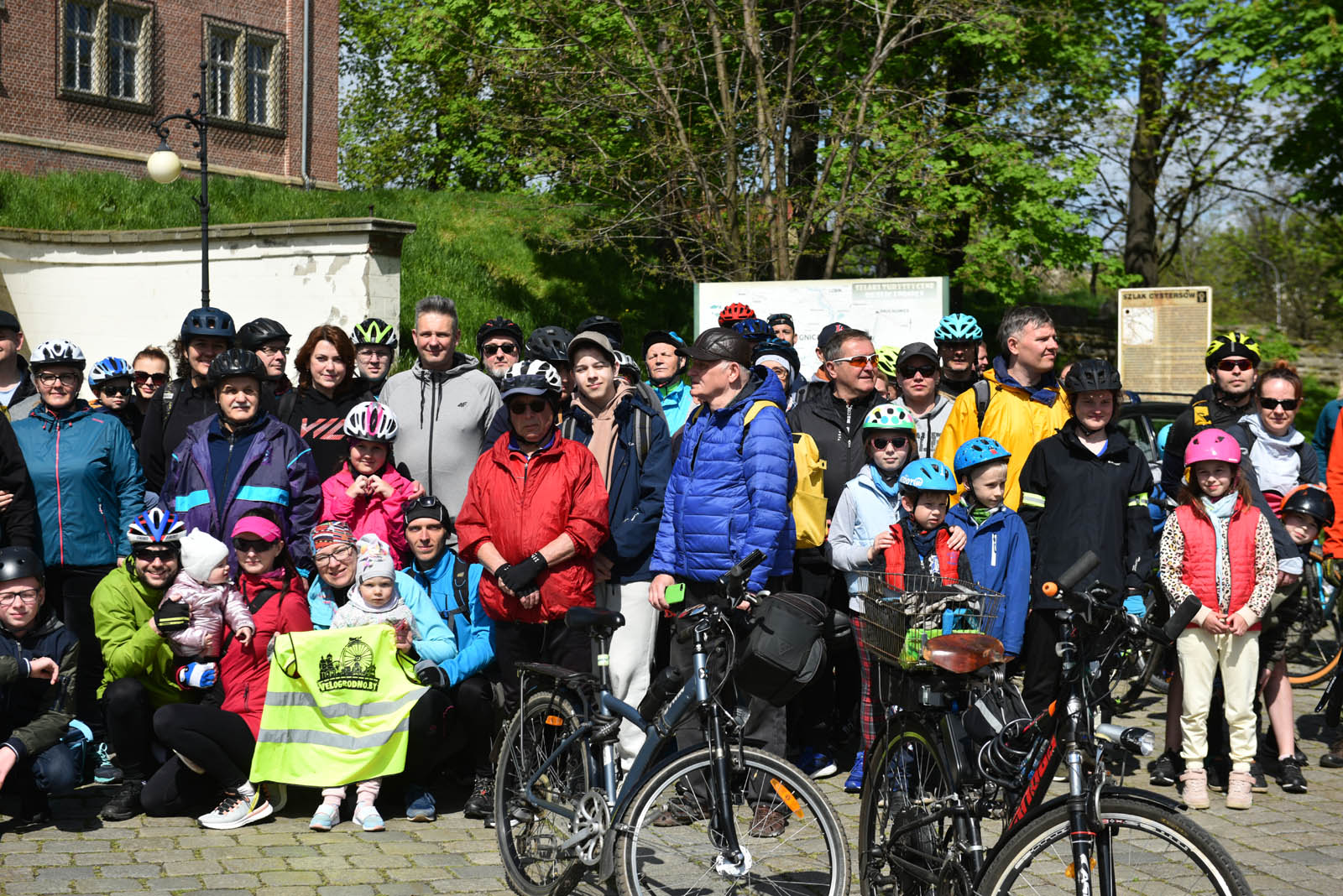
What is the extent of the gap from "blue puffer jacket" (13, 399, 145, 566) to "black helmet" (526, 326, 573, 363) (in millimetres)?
2283

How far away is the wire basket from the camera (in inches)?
176

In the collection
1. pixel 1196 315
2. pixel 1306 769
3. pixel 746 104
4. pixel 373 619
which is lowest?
pixel 1306 769

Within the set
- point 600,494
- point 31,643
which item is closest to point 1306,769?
point 600,494

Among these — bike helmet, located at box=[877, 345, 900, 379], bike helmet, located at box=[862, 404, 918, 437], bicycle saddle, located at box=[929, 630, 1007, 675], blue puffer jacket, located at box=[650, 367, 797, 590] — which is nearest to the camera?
bicycle saddle, located at box=[929, 630, 1007, 675]

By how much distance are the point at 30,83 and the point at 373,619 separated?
89.0 ft

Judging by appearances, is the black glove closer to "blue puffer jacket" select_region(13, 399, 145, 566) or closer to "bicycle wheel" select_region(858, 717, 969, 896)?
"blue puffer jacket" select_region(13, 399, 145, 566)

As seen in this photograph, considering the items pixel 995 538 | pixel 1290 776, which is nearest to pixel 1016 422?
pixel 995 538

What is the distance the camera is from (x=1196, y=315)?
52.8 feet

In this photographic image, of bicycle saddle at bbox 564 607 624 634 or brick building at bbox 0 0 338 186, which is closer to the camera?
bicycle saddle at bbox 564 607 624 634

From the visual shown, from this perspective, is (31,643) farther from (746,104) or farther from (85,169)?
(85,169)

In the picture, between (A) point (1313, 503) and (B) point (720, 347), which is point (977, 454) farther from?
(A) point (1313, 503)

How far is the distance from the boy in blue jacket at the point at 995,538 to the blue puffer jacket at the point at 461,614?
7.55 feet

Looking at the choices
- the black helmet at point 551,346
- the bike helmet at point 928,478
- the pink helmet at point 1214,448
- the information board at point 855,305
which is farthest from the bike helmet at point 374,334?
the information board at point 855,305

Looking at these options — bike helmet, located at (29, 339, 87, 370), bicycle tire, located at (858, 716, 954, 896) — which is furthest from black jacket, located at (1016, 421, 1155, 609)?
bike helmet, located at (29, 339, 87, 370)
